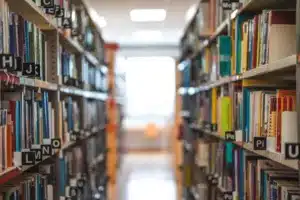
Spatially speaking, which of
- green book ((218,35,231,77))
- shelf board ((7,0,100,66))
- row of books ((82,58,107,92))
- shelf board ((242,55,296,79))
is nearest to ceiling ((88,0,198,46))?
row of books ((82,58,107,92))

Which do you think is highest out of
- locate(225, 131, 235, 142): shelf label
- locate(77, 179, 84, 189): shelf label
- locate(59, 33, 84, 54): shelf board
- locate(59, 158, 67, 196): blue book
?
locate(59, 33, 84, 54): shelf board

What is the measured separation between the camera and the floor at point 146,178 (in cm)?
662

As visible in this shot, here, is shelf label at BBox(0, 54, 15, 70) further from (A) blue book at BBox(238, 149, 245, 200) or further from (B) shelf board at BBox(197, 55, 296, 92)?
(A) blue book at BBox(238, 149, 245, 200)

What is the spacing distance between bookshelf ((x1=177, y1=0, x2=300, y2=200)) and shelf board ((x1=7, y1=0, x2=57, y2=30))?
1.04 metres

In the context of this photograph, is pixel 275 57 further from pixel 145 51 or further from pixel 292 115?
pixel 145 51

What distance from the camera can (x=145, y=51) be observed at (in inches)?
436

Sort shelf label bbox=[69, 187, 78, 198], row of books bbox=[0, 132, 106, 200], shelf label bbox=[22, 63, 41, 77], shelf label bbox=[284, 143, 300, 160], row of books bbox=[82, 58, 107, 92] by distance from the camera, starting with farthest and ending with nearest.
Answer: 1. row of books bbox=[82, 58, 107, 92]
2. shelf label bbox=[69, 187, 78, 198]
3. row of books bbox=[0, 132, 106, 200]
4. shelf label bbox=[22, 63, 41, 77]
5. shelf label bbox=[284, 143, 300, 160]

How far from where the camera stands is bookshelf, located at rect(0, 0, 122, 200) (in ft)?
6.16

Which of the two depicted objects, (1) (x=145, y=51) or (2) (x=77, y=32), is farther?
(1) (x=145, y=51)

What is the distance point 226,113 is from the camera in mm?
2914

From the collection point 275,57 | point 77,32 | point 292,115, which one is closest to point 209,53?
point 77,32

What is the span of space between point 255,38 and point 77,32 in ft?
5.72

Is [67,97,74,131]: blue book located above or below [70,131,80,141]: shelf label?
above

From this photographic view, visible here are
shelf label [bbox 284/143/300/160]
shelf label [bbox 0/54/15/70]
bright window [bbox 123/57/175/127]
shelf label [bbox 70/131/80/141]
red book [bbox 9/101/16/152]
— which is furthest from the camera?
bright window [bbox 123/57/175/127]
